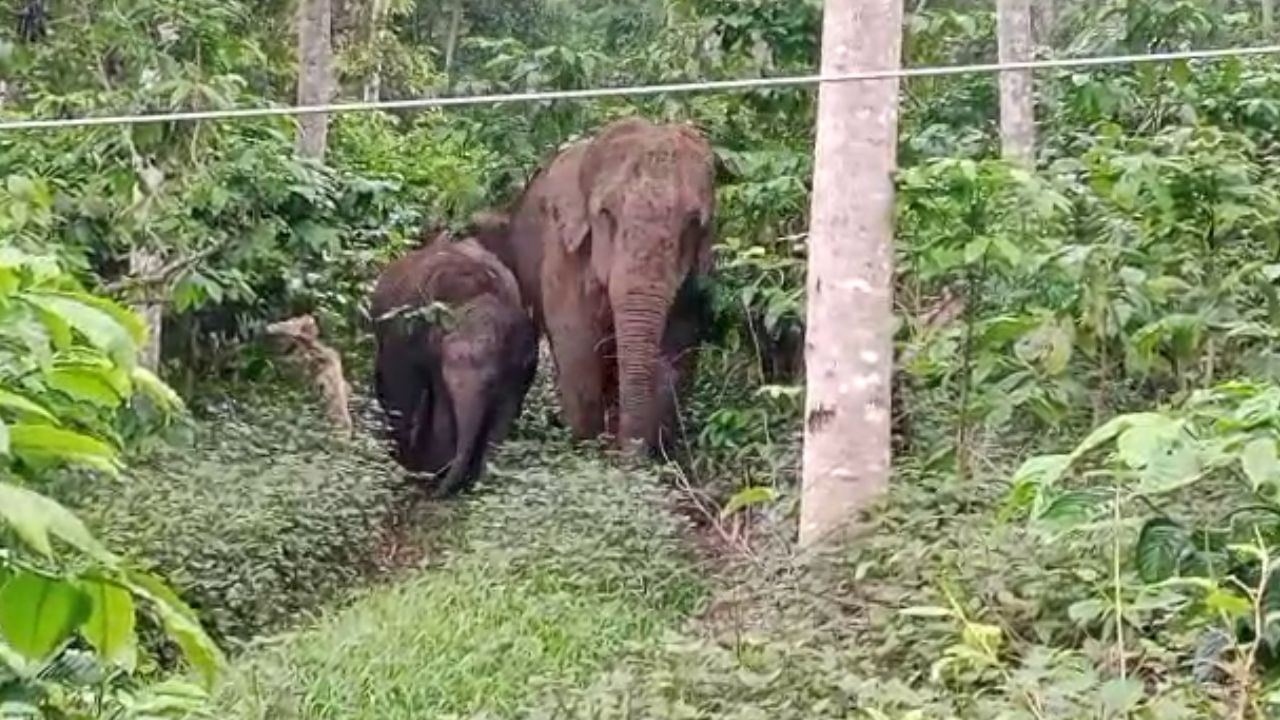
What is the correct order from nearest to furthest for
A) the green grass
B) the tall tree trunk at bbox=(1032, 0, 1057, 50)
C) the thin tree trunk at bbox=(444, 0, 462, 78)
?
the green grass, the tall tree trunk at bbox=(1032, 0, 1057, 50), the thin tree trunk at bbox=(444, 0, 462, 78)

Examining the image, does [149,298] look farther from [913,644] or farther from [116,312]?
[116,312]

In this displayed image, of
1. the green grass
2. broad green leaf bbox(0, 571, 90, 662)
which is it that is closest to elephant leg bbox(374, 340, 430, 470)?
the green grass

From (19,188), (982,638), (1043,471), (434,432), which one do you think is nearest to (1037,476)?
(1043,471)

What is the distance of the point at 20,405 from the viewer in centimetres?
154

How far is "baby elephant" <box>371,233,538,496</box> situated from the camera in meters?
9.04

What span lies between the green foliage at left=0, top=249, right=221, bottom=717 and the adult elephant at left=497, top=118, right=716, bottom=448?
687 cm

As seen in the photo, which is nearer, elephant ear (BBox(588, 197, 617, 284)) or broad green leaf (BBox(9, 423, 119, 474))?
broad green leaf (BBox(9, 423, 119, 474))

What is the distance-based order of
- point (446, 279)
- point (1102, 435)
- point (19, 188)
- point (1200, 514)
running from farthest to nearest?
point (446, 279), point (19, 188), point (1200, 514), point (1102, 435)

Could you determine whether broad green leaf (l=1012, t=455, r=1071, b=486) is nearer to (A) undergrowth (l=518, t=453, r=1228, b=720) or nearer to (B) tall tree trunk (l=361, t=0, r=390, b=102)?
(A) undergrowth (l=518, t=453, r=1228, b=720)

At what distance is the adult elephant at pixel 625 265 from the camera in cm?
881

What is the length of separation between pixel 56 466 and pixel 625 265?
23.8 ft

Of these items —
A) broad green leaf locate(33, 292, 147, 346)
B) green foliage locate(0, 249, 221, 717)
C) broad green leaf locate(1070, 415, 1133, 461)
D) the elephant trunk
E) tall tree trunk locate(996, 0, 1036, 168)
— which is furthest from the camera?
the elephant trunk

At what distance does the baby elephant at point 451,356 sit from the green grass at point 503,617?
150 centimetres

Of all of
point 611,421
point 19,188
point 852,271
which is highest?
point 19,188
